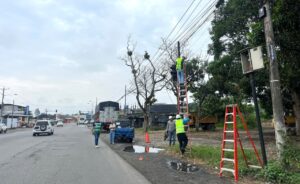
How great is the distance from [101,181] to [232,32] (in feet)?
55.3

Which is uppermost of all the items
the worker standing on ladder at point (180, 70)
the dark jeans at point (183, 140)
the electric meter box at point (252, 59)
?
the worker standing on ladder at point (180, 70)

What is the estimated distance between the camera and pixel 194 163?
14.6m

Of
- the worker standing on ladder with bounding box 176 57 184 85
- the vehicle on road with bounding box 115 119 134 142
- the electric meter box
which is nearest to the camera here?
the electric meter box

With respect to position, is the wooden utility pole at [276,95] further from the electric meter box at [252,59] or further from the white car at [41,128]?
the white car at [41,128]

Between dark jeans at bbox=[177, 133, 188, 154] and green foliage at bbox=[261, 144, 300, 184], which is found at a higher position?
dark jeans at bbox=[177, 133, 188, 154]

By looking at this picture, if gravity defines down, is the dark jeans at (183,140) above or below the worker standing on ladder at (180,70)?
below

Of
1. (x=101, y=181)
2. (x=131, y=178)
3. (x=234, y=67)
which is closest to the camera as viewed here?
(x=101, y=181)

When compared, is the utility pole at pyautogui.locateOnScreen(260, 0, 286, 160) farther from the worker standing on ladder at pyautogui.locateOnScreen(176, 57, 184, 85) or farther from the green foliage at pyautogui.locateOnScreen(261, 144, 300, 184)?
the worker standing on ladder at pyautogui.locateOnScreen(176, 57, 184, 85)

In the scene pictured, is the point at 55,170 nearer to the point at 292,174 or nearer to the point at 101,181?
the point at 101,181

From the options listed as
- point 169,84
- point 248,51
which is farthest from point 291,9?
point 169,84

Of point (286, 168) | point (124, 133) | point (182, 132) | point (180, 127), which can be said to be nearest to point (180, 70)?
point (180, 127)

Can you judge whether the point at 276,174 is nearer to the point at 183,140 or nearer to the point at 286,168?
the point at 286,168

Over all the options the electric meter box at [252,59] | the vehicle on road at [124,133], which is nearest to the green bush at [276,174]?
the electric meter box at [252,59]

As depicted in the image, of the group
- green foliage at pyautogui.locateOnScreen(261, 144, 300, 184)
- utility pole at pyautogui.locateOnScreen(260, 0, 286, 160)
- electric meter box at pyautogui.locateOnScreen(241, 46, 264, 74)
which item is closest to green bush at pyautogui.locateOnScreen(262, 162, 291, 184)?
green foliage at pyautogui.locateOnScreen(261, 144, 300, 184)
